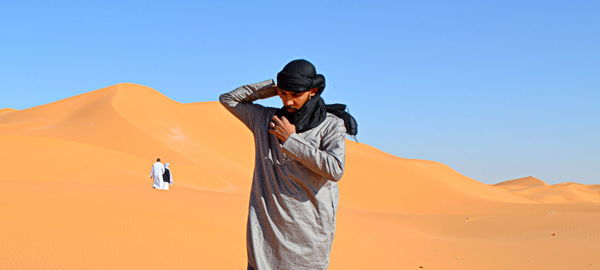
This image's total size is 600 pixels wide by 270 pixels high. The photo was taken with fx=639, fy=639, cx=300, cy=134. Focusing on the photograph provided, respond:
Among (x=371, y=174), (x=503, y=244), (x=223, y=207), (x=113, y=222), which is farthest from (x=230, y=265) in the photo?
(x=371, y=174)

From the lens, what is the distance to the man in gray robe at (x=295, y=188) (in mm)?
3064

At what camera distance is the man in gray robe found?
3.06 meters

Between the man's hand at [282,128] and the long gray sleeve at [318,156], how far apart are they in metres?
0.05

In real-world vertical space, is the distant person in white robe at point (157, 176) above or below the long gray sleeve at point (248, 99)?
above

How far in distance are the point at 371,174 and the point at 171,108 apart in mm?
13833

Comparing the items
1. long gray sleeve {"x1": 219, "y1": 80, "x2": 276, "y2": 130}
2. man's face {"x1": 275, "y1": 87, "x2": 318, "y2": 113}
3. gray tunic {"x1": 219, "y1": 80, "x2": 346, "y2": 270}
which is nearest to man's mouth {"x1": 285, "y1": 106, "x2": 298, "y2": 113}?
man's face {"x1": 275, "y1": 87, "x2": 318, "y2": 113}

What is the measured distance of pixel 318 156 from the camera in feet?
9.45

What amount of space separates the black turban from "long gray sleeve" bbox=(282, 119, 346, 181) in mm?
172

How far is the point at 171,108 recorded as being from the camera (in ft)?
139

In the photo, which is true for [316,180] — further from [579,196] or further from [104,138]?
[579,196]

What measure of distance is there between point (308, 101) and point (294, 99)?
0.26 feet

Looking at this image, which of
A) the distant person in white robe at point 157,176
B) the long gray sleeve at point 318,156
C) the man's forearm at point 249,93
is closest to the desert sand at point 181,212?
the distant person in white robe at point 157,176

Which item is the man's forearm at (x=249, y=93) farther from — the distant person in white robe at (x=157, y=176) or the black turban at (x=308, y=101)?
the distant person in white robe at (x=157, y=176)

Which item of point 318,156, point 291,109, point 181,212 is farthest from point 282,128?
point 181,212
